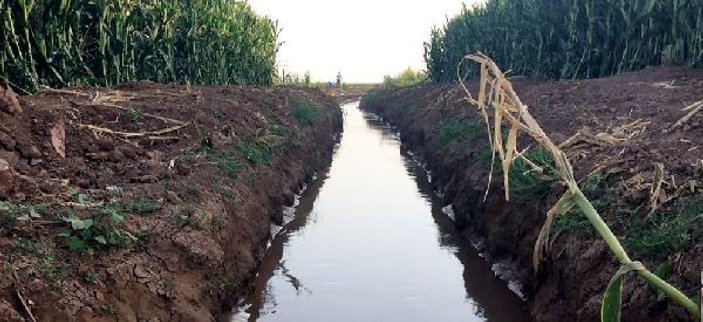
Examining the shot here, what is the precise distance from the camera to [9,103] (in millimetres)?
6066

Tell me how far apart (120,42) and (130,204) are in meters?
6.71

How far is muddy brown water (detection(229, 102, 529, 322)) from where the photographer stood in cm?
577

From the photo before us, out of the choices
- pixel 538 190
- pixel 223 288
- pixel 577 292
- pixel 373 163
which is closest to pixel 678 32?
pixel 373 163

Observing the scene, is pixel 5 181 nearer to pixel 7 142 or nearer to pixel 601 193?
pixel 7 142

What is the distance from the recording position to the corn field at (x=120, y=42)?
911 cm

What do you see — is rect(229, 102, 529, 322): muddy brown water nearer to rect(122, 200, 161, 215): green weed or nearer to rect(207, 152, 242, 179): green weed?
rect(207, 152, 242, 179): green weed

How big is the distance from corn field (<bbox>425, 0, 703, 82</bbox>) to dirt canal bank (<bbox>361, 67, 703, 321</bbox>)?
1215mm

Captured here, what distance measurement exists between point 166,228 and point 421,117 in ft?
45.1

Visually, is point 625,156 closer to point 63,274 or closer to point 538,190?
point 538,190

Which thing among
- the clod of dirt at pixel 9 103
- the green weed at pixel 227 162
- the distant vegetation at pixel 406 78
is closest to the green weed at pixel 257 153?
the green weed at pixel 227 162

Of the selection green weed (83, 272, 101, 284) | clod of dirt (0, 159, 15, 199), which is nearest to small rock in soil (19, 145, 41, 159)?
clod of dirt (0, 159, 15, 199)

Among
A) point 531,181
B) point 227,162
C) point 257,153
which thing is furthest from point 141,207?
point 257,153

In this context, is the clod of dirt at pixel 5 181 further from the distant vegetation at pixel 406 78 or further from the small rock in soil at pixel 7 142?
the distant vegetation at pixel 406 78

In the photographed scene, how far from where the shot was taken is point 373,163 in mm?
15102
